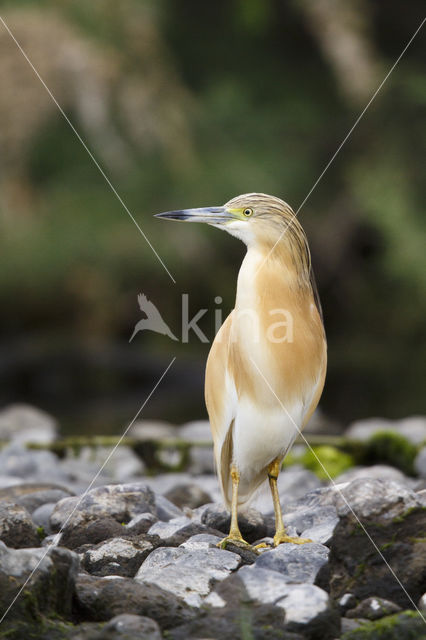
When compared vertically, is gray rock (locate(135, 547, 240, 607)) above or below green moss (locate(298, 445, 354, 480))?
above

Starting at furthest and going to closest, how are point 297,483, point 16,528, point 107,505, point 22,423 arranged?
point 22,423 → point 297,483 → point 107,505 → point 16,528

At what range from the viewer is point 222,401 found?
3.31 m

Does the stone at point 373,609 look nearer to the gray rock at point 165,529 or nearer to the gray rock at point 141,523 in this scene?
the gray rock at point 165,529

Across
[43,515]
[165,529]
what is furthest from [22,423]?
[165,529]

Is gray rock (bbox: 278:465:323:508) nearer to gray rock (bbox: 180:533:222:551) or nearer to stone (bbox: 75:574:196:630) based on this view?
gray rock (bbox: 180:533:222:551)

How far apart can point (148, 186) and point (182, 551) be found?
1114cm

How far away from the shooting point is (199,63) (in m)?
15.6

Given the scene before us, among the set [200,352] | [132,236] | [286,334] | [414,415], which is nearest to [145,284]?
[132,236]

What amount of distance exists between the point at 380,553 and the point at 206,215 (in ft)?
4.67

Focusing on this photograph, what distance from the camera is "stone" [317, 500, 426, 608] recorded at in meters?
2.53

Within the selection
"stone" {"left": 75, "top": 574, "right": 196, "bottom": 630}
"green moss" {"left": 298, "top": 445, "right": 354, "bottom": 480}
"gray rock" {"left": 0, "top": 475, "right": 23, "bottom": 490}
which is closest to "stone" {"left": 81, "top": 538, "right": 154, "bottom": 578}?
"stone" {"left": 75, "top": 574, "right": 196, "bottom": 630}

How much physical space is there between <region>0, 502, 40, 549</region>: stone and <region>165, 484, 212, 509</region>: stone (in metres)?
1.34

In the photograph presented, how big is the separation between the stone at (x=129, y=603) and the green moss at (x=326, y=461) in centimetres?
296

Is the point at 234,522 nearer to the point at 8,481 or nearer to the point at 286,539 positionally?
the point at 286,539
